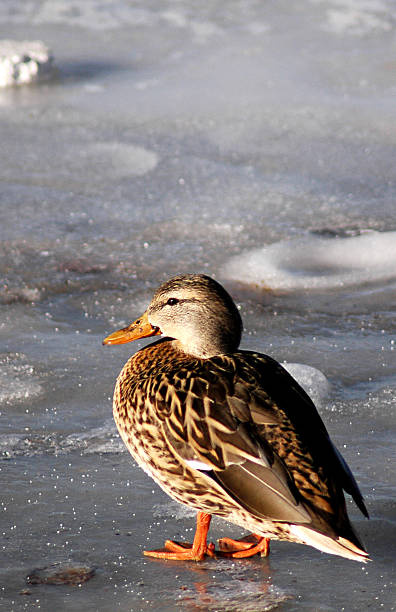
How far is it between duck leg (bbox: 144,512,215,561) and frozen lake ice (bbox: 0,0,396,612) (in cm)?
4

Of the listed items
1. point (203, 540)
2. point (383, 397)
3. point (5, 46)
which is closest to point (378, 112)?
point (5, 46)

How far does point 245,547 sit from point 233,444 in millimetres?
403

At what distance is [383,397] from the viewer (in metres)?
3.41

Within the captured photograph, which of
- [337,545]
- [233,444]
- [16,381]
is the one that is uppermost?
[233,444]

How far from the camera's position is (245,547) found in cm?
257

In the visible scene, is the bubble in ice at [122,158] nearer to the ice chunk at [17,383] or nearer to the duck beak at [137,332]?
the ice chunk at [17,383]

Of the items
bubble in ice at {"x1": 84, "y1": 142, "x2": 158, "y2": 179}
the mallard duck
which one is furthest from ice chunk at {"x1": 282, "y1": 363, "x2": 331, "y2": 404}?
bubble in ice at {"x1": 84, "y1": 142, "x2": 158, "y2": 179}

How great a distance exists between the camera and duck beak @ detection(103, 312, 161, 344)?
3.11 meters

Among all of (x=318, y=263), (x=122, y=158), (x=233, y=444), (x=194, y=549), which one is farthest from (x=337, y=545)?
(x=122, y=158)

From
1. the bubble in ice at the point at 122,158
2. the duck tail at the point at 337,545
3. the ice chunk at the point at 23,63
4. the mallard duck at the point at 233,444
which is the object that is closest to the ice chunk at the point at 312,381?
the mallard duck at the point at 233,444

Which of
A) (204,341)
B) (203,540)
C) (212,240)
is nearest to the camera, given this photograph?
(203,540)

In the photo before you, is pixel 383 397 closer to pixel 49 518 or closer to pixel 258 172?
pixel 49 518

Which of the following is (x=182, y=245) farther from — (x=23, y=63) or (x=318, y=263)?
(x=23, y=63)

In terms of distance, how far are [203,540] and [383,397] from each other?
3.81ft
